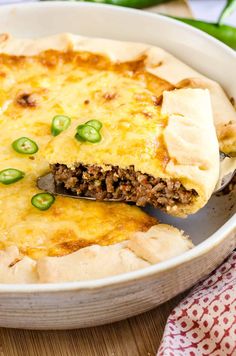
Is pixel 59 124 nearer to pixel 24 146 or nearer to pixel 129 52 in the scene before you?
pixel 24 146

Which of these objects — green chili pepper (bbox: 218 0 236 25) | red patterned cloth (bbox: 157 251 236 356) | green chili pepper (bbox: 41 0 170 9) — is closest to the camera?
red patterned cloth (bbox: 157 251 236 356)

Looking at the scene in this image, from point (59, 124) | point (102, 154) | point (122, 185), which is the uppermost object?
point (102, 154)

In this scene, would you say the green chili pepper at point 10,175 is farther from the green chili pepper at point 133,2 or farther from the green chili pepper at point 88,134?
the green chili pepper at point 133,2

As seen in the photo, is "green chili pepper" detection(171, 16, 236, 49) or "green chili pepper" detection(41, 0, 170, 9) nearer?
"green chili pepper" detection(171, 16, 236, 49)

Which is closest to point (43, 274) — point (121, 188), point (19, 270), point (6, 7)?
point (19, 270)

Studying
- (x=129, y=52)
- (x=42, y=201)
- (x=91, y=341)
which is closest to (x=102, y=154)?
(x=42, y=201)

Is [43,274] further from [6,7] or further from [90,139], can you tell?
[6,7]

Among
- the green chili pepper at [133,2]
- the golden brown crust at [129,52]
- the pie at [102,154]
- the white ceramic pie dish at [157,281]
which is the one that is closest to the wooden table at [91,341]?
the white ceramic pie dish at [157,281]

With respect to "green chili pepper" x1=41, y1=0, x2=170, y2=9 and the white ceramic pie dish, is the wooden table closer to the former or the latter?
the white ceramic pie dish

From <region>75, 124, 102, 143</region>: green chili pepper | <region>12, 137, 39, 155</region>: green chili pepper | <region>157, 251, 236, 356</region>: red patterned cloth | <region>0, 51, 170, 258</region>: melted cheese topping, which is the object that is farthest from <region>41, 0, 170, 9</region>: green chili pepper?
<region>157, 251, 236, 356</region>: red patterned cloth
